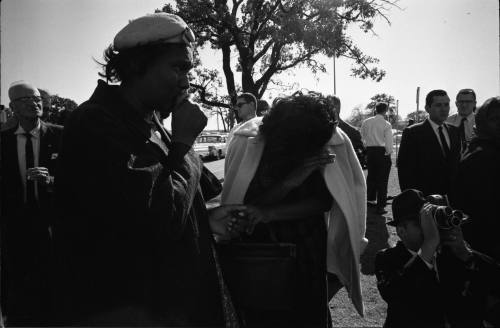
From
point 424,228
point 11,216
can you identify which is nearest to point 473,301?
point 424,228

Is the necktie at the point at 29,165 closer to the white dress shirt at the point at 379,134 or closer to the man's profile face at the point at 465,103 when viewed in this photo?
the man's profile face at the point at 465,103

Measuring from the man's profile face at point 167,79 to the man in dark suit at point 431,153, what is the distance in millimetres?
3616

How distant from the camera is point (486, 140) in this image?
2523 millimetres

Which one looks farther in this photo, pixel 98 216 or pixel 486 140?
pixel 486 140

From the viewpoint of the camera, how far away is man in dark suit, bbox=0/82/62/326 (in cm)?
326

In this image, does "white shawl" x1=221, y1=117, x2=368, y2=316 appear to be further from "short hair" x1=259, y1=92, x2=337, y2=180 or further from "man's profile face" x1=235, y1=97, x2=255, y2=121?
"man's profile face" x1=235, y1=97, x2=255, y2=121

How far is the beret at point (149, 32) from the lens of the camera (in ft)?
4.45

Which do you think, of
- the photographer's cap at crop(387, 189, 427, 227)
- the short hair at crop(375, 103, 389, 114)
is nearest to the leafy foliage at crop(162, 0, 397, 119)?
the short hair at crop(375, 103, 389, 114)

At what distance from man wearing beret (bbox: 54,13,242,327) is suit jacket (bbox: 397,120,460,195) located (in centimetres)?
347

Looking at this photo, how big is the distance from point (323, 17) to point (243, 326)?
11783 millimetres

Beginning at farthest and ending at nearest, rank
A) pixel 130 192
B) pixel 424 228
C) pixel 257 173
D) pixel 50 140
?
pixel 50 140 < pixel 424 228 < pixel 257 173 < pixel 130 192

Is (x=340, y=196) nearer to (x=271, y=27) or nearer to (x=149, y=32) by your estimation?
(x=149, y=32)

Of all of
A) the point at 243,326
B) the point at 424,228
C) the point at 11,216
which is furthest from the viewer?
the point at 11,216

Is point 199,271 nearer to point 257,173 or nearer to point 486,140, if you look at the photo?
point 257,173
